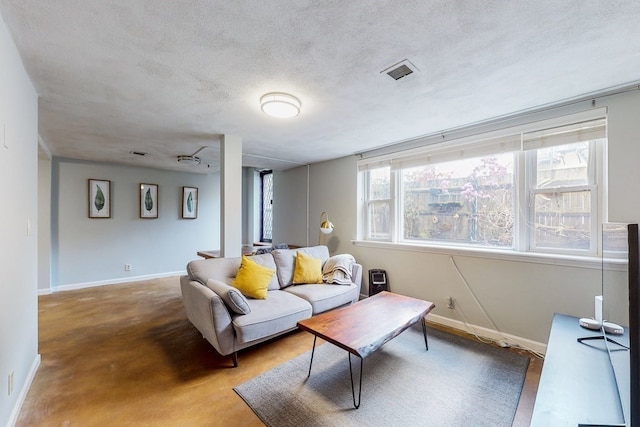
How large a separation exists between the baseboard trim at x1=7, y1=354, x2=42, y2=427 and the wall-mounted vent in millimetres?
3187

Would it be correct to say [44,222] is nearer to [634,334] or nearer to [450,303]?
[450,303]

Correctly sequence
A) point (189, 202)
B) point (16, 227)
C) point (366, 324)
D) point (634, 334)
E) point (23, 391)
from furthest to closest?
point (189, 202), point (366, 324), point (23, 391), point (16, 227), point (634, 334)

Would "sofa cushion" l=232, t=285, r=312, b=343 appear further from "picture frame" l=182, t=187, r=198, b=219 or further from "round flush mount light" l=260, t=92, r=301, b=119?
"picture frame" l=182, t=187, r=198, b=219

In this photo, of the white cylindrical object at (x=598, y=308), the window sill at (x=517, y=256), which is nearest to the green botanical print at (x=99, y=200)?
the window sill at (x=517, y=256)

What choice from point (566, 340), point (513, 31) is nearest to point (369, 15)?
point (513, 31)

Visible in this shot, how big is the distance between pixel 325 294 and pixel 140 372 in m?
1.76

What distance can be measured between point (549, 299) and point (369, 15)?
110 inches

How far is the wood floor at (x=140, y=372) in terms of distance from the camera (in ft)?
5.53

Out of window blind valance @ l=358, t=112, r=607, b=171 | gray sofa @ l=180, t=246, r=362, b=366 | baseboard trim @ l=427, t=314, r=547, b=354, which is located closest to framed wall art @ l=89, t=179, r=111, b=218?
gray sofa @ l=180, t=246, r=362, b=366

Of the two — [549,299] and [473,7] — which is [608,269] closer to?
[549,299]

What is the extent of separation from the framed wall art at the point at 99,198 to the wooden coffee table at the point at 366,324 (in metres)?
4.79

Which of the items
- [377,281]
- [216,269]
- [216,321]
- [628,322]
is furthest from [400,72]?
[377,281]

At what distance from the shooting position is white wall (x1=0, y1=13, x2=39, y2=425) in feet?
4.76

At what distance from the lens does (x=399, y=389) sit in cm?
194
